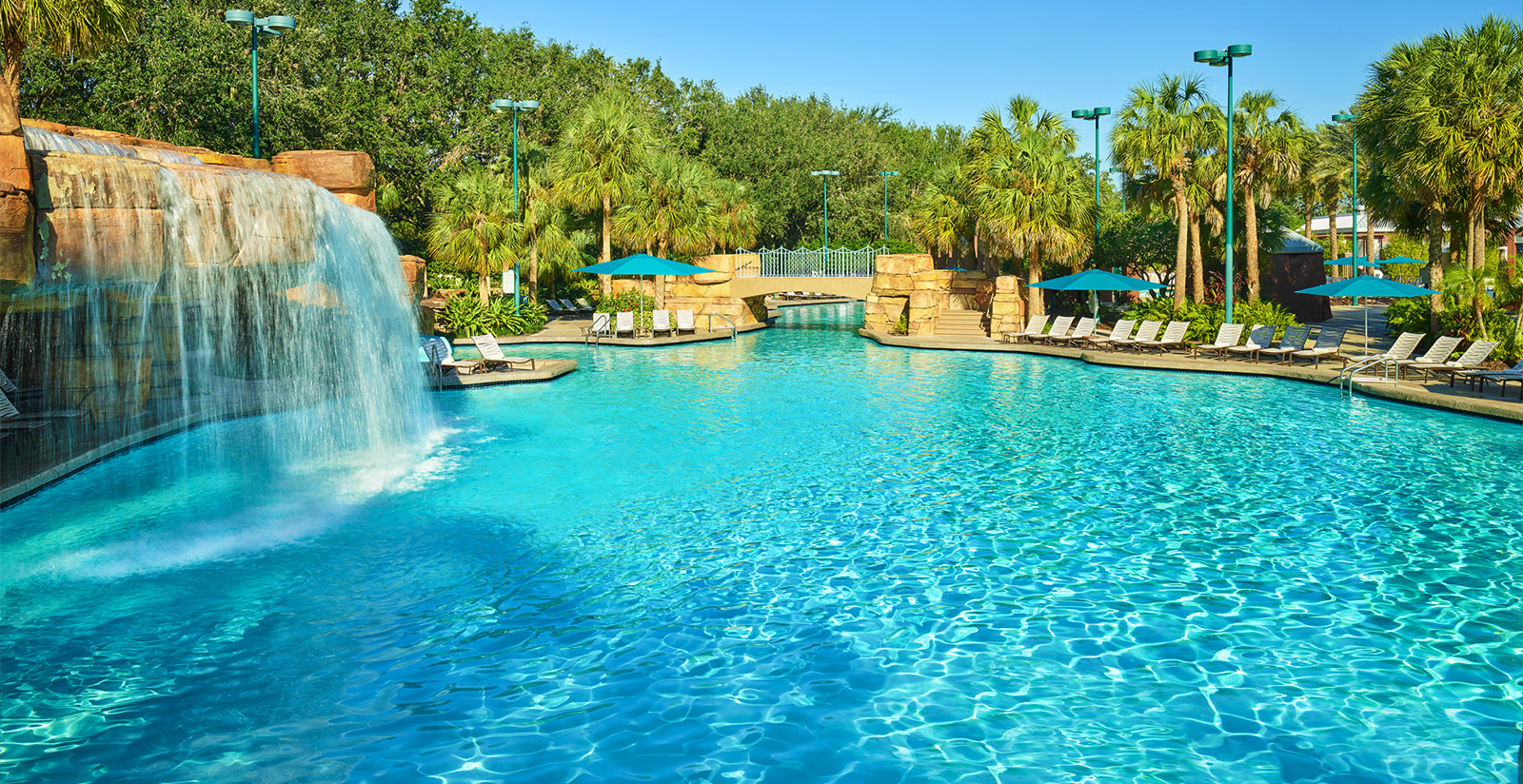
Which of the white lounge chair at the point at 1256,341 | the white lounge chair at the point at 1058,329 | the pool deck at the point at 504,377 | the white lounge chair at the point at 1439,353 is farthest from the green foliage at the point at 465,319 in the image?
the white lounge chair at the point at 1439,353

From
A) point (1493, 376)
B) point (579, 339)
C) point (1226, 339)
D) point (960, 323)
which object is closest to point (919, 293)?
point (960, 323)

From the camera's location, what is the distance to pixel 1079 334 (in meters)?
28.5

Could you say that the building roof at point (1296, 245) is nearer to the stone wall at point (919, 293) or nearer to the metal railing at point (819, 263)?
the stone wall at point (919, 293)

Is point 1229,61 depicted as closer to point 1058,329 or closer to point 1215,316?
point 1215,316

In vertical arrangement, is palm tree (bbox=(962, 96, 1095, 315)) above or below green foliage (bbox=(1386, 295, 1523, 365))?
above

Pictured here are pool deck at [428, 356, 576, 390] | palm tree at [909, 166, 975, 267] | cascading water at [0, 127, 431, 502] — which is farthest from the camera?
palm tree at [909, 166, 975, 267]

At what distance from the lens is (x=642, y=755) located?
5.66 metres

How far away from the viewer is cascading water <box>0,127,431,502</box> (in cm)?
935

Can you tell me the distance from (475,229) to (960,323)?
17299mm

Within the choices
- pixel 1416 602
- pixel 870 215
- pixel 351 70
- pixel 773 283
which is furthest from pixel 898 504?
pixel 870 215

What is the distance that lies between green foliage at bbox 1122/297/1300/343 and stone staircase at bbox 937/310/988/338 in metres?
6.49

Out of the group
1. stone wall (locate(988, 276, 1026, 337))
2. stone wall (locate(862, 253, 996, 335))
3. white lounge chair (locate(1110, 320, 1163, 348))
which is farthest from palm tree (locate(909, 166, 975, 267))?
white lounge chair (locate(1110, 320, 1163, 348))

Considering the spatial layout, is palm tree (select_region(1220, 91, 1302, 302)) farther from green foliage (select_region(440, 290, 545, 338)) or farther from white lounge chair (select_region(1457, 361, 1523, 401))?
green foliage (select_region(440, 290, 545, 338))

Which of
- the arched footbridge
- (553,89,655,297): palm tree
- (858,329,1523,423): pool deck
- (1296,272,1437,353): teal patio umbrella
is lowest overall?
(858,329,1523,423): pool deck
